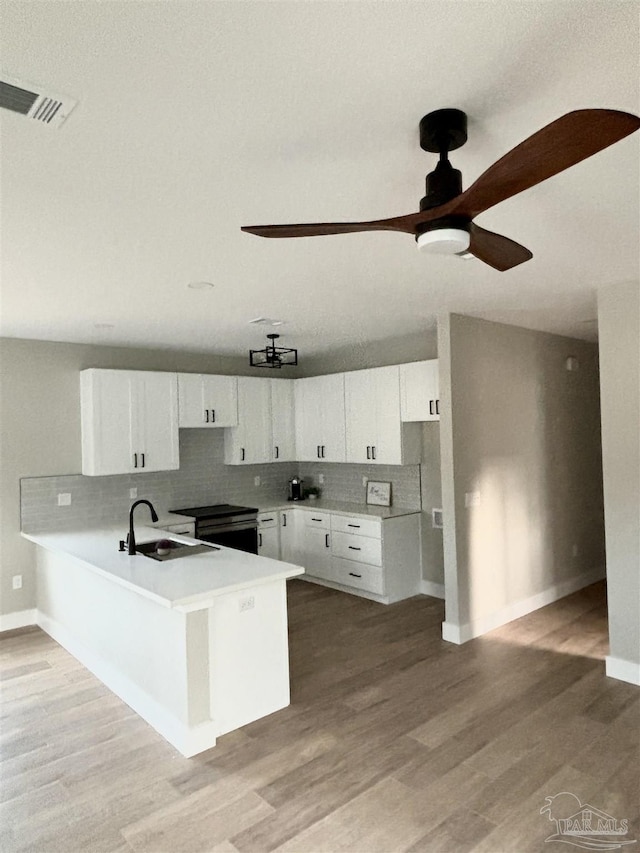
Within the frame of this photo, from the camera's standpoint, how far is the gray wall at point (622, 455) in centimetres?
364

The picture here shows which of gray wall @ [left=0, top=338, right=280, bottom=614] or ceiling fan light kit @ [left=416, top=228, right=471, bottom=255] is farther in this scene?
gray wall @ [left=0, top=338, right=280, bottom=614]

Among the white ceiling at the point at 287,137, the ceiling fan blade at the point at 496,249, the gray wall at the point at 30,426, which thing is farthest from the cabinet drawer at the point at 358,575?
the ceiling fan blade at the point at 496,249

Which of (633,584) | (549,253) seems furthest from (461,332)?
(633,584)

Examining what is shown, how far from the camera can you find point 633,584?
145 inches

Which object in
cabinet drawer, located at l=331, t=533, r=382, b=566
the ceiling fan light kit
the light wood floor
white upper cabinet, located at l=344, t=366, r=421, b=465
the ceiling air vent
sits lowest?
the light wood floor

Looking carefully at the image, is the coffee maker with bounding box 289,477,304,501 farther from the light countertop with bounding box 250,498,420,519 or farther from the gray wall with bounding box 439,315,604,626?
the gray wall with bounding box 439,315,604,626

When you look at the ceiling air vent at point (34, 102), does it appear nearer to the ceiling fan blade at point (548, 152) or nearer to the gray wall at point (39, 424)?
the ceiling fan blade at point (548, 152)

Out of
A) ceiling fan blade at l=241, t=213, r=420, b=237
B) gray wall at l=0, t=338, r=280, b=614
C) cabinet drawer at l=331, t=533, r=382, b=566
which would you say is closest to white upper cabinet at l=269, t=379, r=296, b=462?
cabinet drawer at l=331, t=533, r=382, b=566

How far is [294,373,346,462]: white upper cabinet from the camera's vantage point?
6184 millimetres

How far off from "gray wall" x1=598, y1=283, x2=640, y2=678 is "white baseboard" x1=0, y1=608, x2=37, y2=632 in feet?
15.7

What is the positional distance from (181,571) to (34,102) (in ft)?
8.43

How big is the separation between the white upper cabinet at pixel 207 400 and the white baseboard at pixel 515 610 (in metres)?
3.09

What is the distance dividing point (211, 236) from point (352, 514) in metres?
3.69

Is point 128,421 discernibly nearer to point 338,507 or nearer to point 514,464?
point 338,507
